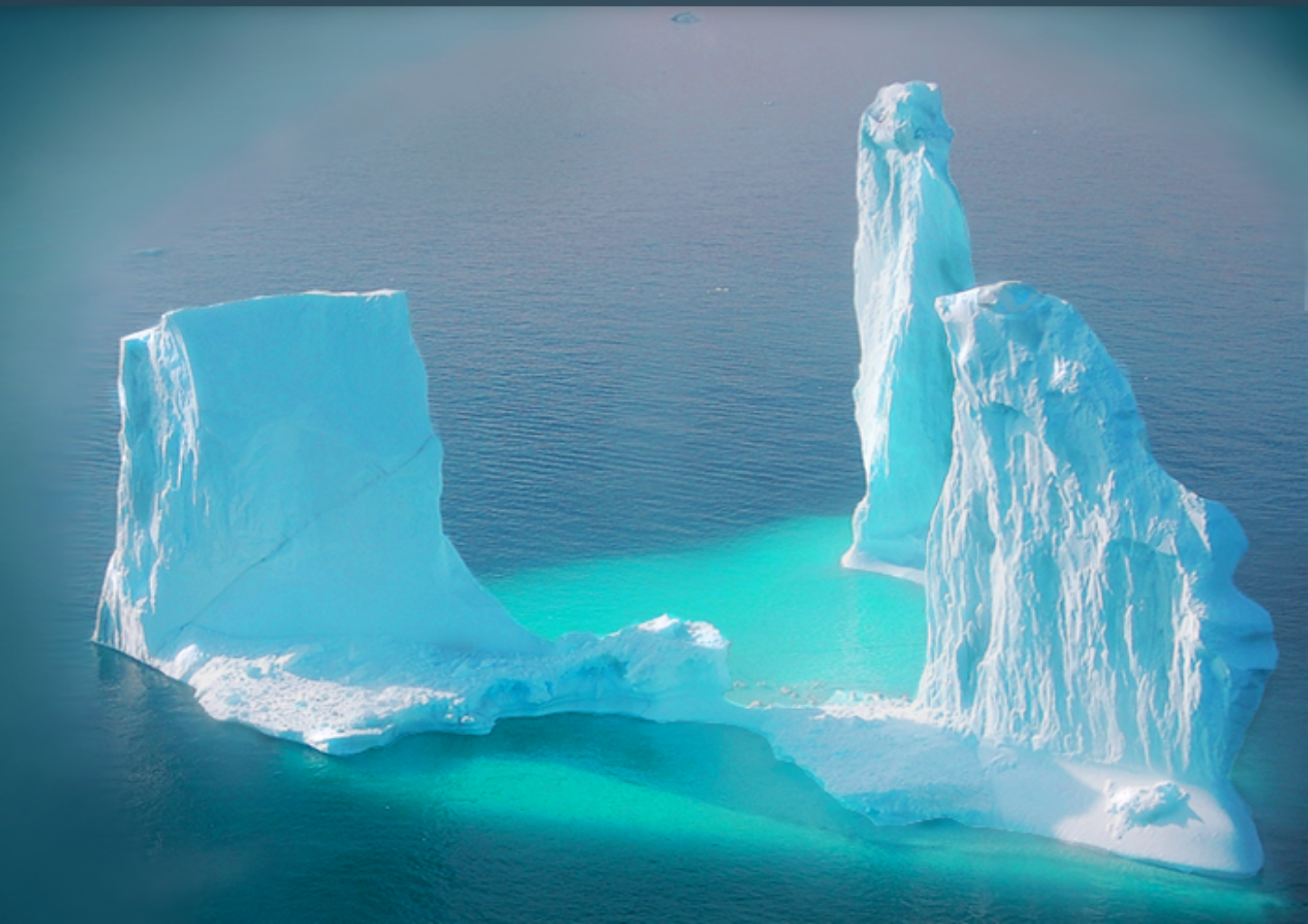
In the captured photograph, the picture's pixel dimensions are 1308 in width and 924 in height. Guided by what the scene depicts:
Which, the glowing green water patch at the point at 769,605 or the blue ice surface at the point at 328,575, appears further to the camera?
the glowing green water patch at the point at 769,605

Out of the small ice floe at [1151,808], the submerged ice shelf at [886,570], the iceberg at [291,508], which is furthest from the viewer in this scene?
the iceberg at [291,508]

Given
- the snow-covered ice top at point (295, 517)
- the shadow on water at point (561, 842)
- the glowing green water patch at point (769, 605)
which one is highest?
the snow-covered ice top at point (295, 517)

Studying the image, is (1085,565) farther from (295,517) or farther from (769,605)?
(295,517)

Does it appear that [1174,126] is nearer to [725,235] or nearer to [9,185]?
[725,235]

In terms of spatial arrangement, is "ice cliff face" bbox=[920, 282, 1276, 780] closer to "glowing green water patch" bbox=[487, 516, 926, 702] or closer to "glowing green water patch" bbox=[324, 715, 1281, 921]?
"glowing green water patch" bbox=[324, 715, 1281, 921]

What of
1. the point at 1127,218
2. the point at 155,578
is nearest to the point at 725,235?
the point at 1127,218

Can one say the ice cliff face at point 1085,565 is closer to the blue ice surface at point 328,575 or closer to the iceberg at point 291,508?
the blue ice surface at point 328,575

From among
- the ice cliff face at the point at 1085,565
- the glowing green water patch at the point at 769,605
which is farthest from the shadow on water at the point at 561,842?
the glowing green water patch at the point at 769,605

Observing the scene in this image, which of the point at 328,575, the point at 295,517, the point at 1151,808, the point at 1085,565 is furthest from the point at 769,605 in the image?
the point at 1151,808
